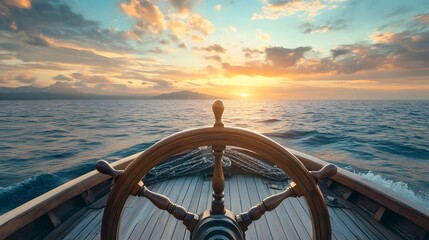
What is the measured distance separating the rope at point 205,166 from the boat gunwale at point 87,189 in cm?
52

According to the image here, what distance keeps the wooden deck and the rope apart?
250 millimetres

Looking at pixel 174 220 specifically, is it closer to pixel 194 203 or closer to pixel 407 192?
pixel 194 203

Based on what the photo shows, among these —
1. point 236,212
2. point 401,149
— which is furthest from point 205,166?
point 401,149

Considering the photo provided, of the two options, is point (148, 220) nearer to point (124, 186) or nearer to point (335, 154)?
point (124, 186)

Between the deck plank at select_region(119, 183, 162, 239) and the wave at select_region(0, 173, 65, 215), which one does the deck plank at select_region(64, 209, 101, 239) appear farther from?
the wave at select_region(0, 173, 65, 215)

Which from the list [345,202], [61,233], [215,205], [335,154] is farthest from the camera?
[335,154]

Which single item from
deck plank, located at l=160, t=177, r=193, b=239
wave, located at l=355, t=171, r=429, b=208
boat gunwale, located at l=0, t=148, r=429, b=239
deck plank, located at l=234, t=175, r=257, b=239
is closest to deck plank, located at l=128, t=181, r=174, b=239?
deck plank, located at l=160, t=177, r=193, b=239

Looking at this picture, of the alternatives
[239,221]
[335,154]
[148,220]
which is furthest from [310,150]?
[239,221]

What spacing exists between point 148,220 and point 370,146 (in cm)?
1289

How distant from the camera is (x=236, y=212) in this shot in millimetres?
2092

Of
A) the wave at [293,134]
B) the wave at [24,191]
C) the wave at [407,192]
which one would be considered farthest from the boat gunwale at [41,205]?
the wave at [293,134]

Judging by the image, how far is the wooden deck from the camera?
181cm

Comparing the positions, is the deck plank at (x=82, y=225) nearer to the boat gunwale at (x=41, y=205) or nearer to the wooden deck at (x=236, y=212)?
the wooden deck at (x=236, y=212)

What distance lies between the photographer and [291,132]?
1633 centimetres
